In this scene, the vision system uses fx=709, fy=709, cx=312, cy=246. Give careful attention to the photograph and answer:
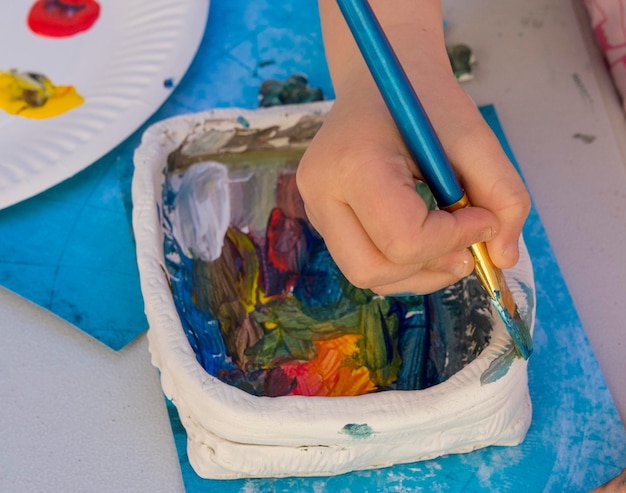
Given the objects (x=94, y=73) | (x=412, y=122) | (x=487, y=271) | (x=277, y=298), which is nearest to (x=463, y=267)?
(x=487, y=271)

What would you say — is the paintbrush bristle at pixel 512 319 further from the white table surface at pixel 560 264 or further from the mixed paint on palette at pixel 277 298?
the white table surface at pixel 560 264

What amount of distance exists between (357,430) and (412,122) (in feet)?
0.81

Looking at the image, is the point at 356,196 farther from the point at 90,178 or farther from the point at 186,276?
the point at 90,178

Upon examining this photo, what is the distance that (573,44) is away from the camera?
2.89ft

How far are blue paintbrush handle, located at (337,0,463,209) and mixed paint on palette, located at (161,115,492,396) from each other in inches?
7.6

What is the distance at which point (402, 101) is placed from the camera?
16.6 inches

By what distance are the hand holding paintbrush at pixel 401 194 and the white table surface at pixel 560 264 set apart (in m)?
0.26

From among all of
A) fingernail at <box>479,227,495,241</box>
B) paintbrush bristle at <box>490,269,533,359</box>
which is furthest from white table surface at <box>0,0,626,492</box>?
fingernail at <box>479,227,495,241</box>

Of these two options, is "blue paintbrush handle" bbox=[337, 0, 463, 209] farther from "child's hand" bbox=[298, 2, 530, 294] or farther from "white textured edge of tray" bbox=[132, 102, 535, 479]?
"white textured edge of tray" bbox=[132, 102, 535, 479]

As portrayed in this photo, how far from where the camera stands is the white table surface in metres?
0.63

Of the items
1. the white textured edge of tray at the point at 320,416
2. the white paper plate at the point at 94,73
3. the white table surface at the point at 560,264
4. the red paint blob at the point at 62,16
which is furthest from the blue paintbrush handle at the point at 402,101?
the red paint blob at the point at 62,16

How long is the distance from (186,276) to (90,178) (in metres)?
0.23

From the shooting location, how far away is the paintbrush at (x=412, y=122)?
1.32 feet

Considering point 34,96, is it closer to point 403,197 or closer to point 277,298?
point 277,298
